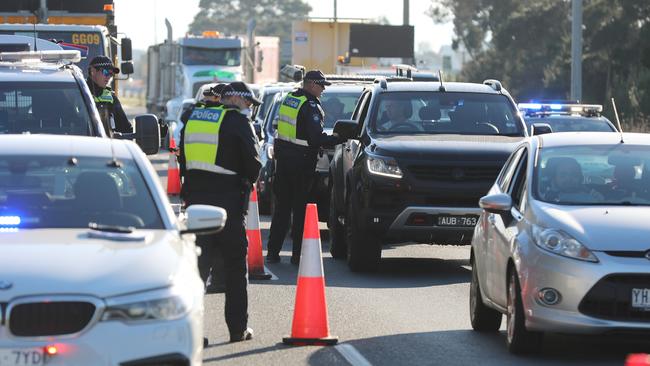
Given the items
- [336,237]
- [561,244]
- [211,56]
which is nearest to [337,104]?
[336,237]

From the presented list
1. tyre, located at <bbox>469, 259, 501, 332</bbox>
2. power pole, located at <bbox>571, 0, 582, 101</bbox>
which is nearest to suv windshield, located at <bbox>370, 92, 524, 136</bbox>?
tyre, located at <bbox>469, 259, 501, 332</bbox>

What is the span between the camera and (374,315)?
13.1 metres

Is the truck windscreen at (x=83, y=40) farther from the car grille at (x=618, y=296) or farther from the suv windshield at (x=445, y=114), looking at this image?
the car grille at (x=618, y=296)

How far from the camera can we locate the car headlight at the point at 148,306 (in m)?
7.49

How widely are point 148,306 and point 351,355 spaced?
3.52 metres

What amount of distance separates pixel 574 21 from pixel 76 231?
28.4 meters

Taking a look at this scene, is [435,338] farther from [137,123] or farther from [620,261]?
[137,123]

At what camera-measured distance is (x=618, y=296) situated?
33.1 ft

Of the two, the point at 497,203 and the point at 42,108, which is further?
the point at 42,108

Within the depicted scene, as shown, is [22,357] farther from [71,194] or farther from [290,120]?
[290,120]

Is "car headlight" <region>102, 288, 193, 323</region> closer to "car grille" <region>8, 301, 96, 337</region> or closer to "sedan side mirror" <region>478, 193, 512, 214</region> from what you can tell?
"car grille" <region>8, 301, 96, 337</region>

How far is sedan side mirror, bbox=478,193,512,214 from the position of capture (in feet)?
36.3

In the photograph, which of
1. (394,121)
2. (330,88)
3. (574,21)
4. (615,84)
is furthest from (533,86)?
(394,121)

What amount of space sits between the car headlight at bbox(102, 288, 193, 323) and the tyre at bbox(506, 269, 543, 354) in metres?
3.36
